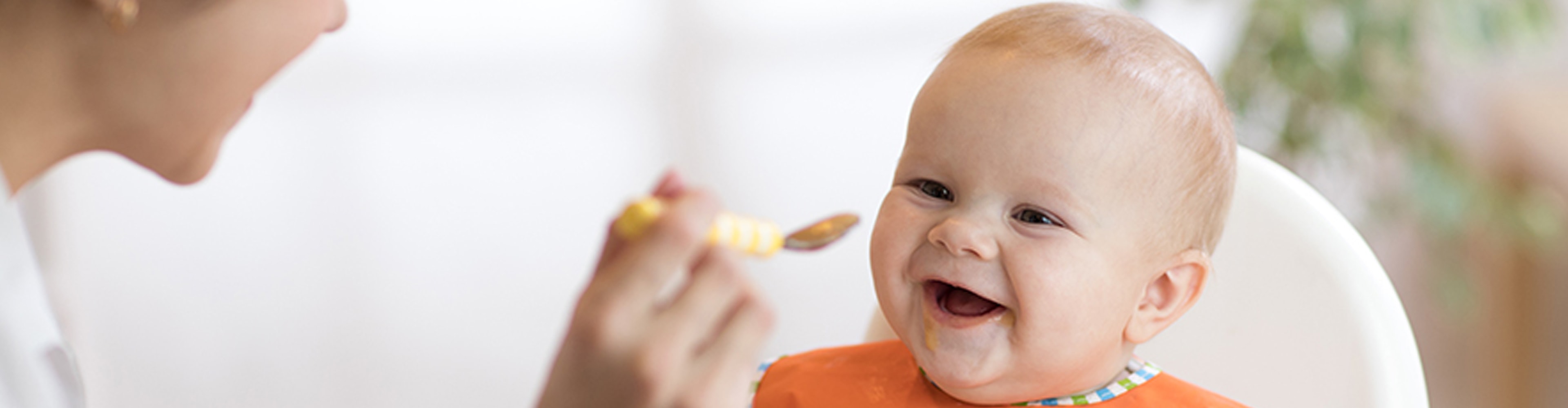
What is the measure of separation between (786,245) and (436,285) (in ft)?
7.24

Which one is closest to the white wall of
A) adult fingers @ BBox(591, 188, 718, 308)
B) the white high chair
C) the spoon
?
the white high chair

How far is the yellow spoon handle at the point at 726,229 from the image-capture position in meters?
0.61

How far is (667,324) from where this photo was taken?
618 mm

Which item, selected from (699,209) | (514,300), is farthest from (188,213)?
(699,209)

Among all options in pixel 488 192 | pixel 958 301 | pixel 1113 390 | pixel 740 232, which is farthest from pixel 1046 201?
pixel 488 192

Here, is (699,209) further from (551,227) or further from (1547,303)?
(551,227)

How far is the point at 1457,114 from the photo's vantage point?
2234mm

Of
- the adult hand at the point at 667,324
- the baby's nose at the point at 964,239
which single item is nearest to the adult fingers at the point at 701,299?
the adult hand at the point at 667,324

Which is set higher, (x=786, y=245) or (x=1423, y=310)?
(x=786, y=245)

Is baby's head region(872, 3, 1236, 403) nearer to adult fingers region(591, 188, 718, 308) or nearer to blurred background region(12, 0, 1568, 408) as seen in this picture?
adult fingers region(591, 188, 718, 308)

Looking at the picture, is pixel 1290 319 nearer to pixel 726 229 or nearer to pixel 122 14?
pixel 726 229

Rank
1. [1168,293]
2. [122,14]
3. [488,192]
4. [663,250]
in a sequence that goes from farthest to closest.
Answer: [488,192] < [1168,293] < [122,14] < [663,250]

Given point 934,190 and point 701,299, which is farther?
point 934,190

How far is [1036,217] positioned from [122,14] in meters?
0.67
